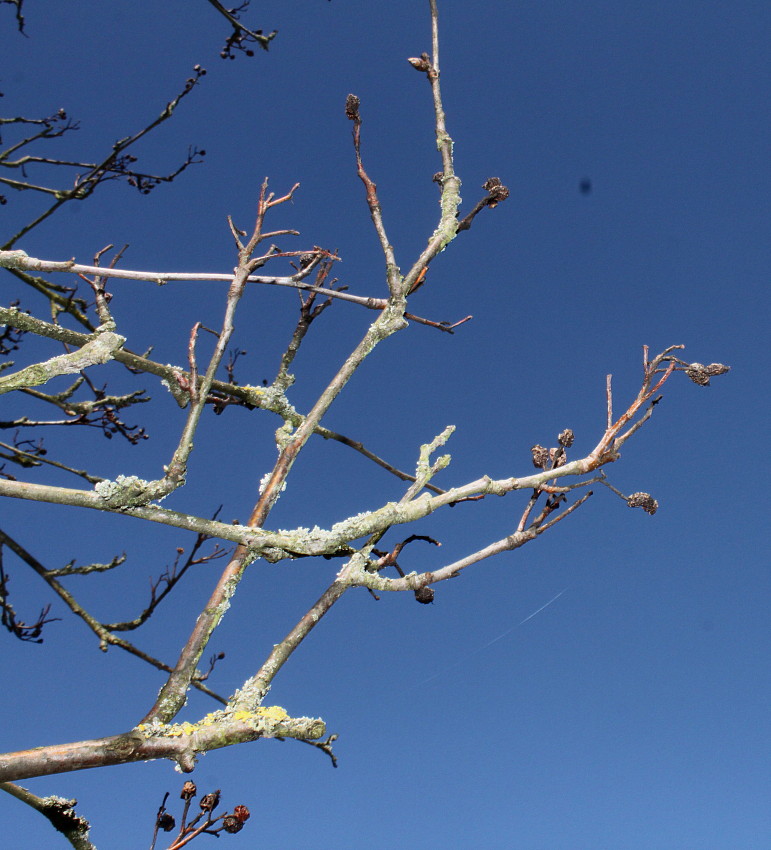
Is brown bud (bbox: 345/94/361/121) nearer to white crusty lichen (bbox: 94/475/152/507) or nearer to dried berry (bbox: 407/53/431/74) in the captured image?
dried berry (bbox: 407/53/431/74)

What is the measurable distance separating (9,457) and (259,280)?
9.42ft

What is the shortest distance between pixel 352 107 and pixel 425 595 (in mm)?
2105

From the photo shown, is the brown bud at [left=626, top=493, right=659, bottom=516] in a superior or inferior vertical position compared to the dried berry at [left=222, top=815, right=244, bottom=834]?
superior

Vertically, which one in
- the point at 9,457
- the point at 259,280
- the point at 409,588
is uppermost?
the point at 9,457

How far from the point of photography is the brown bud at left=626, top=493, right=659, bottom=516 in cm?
288

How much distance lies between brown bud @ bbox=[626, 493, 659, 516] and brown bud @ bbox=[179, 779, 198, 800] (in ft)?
7.11

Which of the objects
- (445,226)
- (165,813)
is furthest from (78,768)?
(445,226)

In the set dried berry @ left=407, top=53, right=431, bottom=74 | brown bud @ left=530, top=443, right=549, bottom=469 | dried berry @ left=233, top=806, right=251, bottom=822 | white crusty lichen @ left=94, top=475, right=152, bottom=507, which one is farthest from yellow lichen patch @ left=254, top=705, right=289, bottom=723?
dried berry @ left=407, top=53, right=431, bottom=74

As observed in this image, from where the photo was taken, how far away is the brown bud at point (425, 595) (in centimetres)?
287

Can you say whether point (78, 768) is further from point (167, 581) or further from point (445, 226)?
point (445, 226)

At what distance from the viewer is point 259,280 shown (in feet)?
8.71

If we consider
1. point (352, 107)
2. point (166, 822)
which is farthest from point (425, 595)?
point (352, 107)

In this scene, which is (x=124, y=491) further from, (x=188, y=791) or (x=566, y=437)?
(x=566, y=437)

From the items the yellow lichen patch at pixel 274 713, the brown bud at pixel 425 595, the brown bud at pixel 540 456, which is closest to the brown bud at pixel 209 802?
the yellow lichen patch at pixel 274 713
